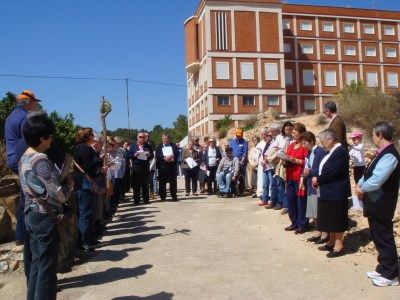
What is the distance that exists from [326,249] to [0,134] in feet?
34.7

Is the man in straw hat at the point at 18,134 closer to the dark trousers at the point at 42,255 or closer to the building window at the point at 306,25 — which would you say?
the dark trousers at the point at 42,255

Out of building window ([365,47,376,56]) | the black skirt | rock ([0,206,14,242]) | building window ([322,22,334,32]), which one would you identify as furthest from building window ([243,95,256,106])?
rock ([0,206,14,242])

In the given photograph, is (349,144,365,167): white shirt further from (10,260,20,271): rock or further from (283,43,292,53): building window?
Result: (283,43,292,53): building window

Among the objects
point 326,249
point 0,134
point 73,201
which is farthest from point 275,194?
point 0,134

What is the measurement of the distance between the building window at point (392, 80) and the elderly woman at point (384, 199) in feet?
216

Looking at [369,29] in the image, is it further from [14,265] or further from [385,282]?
[14,265]

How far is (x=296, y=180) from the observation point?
7.75 metres

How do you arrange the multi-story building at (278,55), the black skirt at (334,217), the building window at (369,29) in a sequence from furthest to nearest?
the building window at (369,29) → the multi-story building at (278,55) → the black skirt at (334,217)

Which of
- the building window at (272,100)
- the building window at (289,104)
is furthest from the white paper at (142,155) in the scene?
the building window at (289,104)

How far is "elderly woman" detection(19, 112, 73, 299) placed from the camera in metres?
4.16

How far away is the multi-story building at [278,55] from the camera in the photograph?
172ft

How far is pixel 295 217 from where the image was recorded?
794 centimetres

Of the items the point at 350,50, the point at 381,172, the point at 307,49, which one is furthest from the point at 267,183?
the point at 350,50

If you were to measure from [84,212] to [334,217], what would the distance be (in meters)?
3.79
